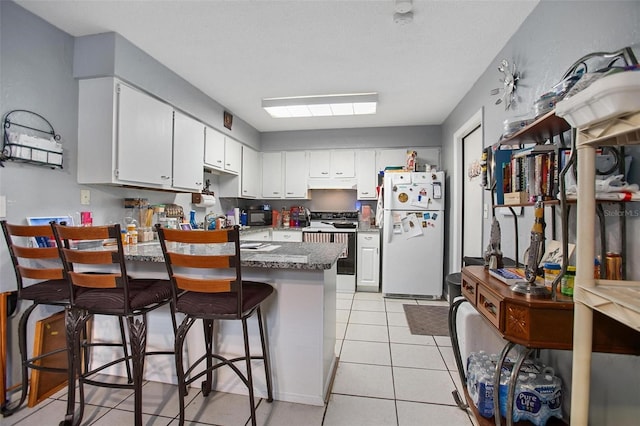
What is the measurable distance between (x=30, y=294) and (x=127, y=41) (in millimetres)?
1865

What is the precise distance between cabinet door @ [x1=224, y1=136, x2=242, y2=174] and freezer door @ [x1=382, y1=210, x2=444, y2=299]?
2137 mm

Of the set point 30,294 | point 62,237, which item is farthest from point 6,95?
point 30,294

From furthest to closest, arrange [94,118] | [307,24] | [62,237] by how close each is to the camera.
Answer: [94,118], [307,24], [62,237]

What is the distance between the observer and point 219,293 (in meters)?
1.47

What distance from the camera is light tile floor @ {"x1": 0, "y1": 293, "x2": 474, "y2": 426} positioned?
5.30 feet

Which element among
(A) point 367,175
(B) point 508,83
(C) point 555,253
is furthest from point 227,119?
(C) point 555,253

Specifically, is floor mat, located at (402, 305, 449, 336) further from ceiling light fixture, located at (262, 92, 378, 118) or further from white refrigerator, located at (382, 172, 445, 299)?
ceiling light fixture, located at (262, 92, 378, 118)

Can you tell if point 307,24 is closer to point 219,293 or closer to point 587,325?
point 219,293

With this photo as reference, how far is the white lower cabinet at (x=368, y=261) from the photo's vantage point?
415 centimetres

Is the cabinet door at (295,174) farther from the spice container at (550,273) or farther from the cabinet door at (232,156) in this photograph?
the spice container at (550,273)

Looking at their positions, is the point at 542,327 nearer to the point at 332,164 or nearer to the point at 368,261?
the point at 368,261

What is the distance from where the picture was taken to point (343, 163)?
181 inches

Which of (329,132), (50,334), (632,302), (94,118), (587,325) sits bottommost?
(50,334)

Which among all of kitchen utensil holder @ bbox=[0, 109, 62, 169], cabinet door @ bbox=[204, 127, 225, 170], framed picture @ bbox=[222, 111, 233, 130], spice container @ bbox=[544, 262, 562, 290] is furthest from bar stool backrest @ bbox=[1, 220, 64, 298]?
framed picture @ bbox=[222, 111, 233, 130]
